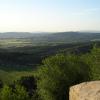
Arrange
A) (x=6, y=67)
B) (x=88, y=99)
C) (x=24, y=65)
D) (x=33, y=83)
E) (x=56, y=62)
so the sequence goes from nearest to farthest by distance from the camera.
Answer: (x=88, y=99) → (x=56, y=62) → (x=33, y=83) → (x=6, y=67) → (x=24, y=65)

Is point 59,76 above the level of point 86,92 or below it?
below

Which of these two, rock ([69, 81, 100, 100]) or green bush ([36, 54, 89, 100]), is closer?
rock ([69, 81, 100, 100])

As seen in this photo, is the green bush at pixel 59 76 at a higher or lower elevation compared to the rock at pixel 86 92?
lower

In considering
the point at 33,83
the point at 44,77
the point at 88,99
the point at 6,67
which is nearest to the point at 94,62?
the point at 44,77

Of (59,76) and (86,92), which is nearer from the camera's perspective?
(86,92)

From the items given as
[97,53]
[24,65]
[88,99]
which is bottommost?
[24,65]

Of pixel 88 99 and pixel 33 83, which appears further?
pixel 33 83

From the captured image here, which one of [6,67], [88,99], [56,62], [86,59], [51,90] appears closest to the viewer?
[88,99]

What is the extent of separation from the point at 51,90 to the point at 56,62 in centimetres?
1050

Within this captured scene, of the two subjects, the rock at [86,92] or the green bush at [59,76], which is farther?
the green bush at [59,76]

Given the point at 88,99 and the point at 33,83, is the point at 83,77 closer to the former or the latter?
the point at 33,83

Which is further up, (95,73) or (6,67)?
(95,73)

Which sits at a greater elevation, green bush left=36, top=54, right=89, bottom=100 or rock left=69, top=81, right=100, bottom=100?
rock left=69, top=81, right=100, bottom=100

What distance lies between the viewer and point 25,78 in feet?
427
